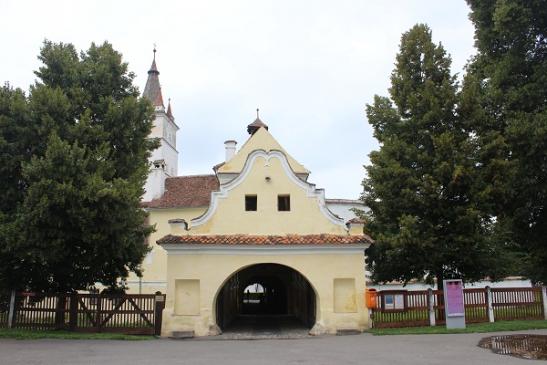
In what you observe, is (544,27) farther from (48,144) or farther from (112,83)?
(48,144)

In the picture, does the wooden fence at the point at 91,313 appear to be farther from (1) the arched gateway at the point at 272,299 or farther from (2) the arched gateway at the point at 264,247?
(1) the arched gateway at the point at 272,299

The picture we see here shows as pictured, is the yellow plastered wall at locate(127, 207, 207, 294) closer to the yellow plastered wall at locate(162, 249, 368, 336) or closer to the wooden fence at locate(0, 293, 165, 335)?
the wooden fence at locate(0, 293, 165, 335)

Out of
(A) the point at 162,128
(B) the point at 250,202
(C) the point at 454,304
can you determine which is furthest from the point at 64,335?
(A) the point at 162,128

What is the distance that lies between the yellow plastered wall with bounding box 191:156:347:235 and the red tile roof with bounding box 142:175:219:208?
2304 centimetres

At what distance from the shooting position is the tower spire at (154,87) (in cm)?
6060

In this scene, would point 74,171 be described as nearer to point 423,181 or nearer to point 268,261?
point 268,261

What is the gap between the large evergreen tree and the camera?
16641 mm

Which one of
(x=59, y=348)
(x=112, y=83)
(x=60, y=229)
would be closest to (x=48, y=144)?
(x=60, y=229)

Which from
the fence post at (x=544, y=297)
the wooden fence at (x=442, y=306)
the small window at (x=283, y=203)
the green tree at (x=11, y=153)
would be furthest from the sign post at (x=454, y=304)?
the green tree at (x=11, y=153)

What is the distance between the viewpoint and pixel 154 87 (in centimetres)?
6162

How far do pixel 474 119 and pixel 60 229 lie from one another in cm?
1601

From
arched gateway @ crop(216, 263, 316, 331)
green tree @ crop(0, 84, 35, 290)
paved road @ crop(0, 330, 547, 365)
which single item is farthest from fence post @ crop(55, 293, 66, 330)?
arched gateway @ crop(216, 263, 316, 331)

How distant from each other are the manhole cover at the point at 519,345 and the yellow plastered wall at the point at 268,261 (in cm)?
469

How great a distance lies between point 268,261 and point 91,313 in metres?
6.45
